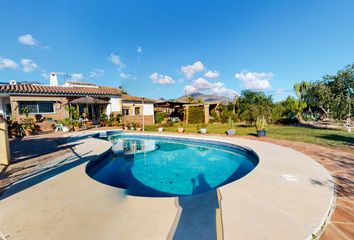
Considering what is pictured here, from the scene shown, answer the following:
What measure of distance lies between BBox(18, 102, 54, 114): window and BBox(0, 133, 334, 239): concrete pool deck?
14970 mm

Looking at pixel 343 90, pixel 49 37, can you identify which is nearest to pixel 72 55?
pixel 49 37

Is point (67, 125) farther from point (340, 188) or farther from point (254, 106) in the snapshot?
point (340, 188)

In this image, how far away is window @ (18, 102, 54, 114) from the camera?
15.3m

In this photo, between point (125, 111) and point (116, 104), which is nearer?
point (116, 104)

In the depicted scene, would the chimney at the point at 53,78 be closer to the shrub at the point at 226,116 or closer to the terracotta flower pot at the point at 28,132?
the terracotta flower pot at the point at 28,132

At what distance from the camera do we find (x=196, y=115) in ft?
72.2

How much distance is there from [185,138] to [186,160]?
11.5ft

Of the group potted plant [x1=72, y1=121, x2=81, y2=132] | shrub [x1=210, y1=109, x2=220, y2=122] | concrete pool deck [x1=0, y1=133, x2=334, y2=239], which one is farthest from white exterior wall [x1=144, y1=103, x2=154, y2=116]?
concrete pool deck [x1=0, y1=133, x2=334, y2=239]

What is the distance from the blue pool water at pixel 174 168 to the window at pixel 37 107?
11584 millimetres

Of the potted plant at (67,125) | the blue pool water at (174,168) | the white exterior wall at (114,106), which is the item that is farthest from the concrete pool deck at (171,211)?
the white exterior wall at (114,106)

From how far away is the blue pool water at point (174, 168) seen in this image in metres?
5.48

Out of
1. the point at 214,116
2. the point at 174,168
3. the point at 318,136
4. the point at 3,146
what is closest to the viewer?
the point at 3,146

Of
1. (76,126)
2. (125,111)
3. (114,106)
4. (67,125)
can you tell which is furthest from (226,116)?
(67,125)

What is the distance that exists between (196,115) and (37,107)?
16761mm
